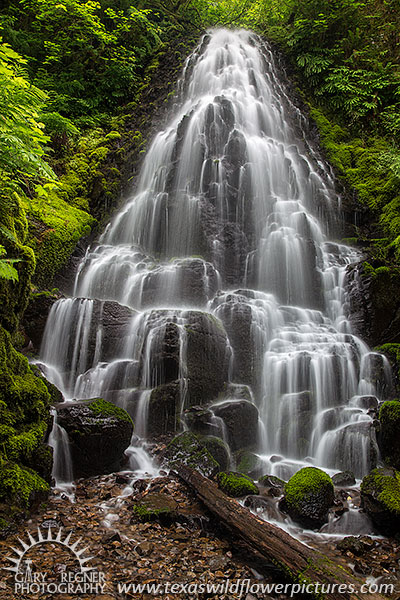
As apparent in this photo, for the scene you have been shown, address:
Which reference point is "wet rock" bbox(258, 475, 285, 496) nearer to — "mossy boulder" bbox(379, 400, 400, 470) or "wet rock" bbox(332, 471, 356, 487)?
"wet rock" bbox(332, 471, 356, 487)

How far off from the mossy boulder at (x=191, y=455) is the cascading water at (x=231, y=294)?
0.96 meters

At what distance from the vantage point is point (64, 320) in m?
9.15

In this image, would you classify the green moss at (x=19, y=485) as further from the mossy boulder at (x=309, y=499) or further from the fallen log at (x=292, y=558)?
the mossy boulder at (x=309, y=499)

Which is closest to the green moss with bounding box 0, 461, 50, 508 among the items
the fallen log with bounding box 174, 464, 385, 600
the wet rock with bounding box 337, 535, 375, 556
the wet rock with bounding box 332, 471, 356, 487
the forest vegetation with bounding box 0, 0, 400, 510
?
the fallen log with bounding box 174, 464, 385, 600

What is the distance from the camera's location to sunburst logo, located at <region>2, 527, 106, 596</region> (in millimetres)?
2775

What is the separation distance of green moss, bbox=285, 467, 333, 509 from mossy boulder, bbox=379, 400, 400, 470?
1957 mm

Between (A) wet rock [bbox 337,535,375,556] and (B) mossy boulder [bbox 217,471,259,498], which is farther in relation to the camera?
(B) mossy boulder [bbox 217,471,259,498]

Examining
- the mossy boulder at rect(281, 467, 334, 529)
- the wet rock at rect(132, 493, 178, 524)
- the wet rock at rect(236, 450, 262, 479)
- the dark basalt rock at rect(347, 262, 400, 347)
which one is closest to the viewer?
the wet rock at rect(132, 493, 178, 524)

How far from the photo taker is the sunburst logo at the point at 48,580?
9.11 ft

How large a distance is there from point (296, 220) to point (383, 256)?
353cm

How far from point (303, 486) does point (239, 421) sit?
2583 millimetres

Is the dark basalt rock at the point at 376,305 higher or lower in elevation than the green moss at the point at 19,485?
higher

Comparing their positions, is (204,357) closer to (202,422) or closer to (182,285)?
(202,422)

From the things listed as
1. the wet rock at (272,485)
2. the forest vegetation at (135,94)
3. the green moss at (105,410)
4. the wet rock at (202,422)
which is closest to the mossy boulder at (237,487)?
the wet rock at (272,485)
